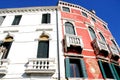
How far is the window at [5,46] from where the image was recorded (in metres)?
13.6

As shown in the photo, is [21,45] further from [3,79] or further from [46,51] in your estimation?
[3,79]

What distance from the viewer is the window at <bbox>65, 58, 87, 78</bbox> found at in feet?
39.8

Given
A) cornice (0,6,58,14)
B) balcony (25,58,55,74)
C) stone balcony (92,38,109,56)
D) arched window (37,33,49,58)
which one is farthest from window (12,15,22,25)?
stone balcony (92,38,109,56)

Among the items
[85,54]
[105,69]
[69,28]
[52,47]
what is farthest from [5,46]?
[105,69]

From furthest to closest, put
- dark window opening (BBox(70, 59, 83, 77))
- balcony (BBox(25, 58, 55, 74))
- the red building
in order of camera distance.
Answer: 1. the red building
2. dark window opening (BBox(70, 59, 83, 77))
3. balcony (BBox(25, 58, 55, 74))

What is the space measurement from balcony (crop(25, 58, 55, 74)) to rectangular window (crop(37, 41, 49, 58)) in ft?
3.64

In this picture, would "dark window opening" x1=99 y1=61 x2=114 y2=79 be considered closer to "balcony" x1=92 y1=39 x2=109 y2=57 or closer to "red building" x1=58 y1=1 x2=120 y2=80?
"red building" x1=58 y1=1 x2=120 y2=80

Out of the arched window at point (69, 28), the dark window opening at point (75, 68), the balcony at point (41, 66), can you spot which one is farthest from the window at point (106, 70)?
the arched window at point (69, 28)

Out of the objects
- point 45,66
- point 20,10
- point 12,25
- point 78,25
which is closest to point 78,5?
point 78,25

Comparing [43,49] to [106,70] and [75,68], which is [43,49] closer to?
[75,68]

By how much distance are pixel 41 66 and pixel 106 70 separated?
5.66 meters

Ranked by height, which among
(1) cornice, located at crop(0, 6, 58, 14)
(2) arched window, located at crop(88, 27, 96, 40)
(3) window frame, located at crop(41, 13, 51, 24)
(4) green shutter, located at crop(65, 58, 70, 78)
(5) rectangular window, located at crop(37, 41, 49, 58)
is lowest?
(4) green shutter, located at crop(65, 58, 70, 78)

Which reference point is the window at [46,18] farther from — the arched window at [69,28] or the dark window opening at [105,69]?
the dark window opening at [105,69]

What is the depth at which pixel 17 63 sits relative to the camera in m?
12.7
